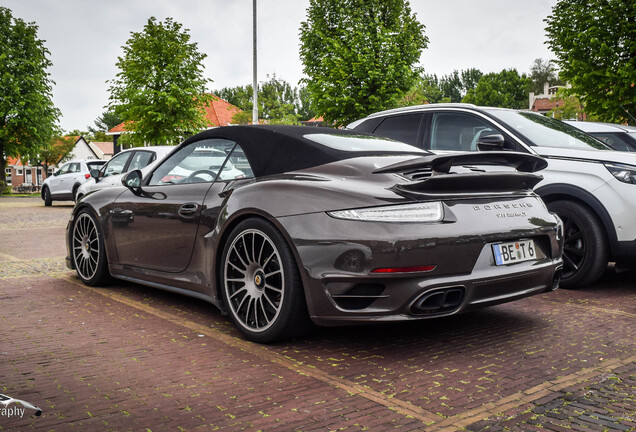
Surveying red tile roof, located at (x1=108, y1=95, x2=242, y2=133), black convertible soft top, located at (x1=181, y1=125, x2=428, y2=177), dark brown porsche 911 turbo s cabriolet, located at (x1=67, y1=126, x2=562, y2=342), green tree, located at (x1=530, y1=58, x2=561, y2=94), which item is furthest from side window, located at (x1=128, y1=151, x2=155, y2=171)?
green tree, located at (x1=530, y1=58, x2=561, y2=94)

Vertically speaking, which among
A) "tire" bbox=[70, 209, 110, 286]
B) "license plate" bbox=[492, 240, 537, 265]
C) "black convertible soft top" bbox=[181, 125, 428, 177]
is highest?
"black convertible soft top" bbox=[181, 125, 428, 177]

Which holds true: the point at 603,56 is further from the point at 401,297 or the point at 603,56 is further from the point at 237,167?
the point at 401,297

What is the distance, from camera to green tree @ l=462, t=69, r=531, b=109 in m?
91.3

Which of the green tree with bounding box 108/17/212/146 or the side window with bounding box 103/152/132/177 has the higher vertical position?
the green tree with bounding box 108/17/212/146

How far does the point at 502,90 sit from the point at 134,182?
9383 centimetres

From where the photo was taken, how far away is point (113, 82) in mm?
28469

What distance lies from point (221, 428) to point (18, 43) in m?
47.9

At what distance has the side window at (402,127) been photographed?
7.42m

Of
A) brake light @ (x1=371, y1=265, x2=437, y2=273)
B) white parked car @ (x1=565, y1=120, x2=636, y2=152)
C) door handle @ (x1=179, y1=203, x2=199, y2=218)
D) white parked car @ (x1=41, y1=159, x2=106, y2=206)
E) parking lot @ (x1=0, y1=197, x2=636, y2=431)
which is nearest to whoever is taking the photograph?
parking lot @ (x1=0, y1=197, x2=636, y2=431)

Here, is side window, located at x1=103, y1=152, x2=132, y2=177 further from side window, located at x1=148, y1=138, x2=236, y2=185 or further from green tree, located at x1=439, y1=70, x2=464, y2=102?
green tree, located at x1=439, y1=70, x2=464, y2=102

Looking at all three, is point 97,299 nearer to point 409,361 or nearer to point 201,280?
point 201,280

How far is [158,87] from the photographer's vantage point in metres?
28.6

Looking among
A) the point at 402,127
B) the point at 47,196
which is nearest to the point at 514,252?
the point at 402,127

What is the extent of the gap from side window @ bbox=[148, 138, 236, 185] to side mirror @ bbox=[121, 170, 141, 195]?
126mm
